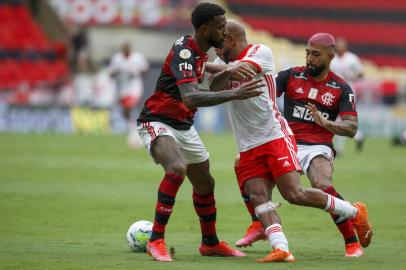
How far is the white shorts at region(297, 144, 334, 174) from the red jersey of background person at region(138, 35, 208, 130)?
1301 mm

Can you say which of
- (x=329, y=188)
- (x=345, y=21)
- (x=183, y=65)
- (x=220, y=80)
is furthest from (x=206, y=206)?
(x=345, y=21)

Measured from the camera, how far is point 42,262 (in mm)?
8953

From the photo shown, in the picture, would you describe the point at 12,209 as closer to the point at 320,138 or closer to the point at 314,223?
the point at 314,223

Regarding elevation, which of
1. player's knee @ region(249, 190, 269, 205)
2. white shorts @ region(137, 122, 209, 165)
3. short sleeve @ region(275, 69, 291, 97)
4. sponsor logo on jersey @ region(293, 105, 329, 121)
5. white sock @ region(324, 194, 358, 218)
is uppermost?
short sleeve @ region(275, 69, 291, 97)

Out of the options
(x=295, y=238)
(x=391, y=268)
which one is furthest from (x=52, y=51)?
(x=391, y=268)

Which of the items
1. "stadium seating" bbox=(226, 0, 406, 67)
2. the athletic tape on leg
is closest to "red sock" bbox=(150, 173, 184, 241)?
the athletic tape on leg

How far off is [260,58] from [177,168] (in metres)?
1.36

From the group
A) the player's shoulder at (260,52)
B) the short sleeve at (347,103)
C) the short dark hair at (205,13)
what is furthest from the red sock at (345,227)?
the short dark hair at (205,13)

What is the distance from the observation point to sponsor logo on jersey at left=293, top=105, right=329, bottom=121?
34.7 ft

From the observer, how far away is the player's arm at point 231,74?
9.25 m

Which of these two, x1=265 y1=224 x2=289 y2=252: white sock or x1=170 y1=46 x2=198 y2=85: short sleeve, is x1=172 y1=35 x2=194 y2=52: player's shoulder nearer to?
x1=170 y1=46 x2=198 y2=85: short sleeve

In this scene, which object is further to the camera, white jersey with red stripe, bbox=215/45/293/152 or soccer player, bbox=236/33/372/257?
soccer player, bbox=236/33/372/257

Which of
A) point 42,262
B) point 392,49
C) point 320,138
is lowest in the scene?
point 392,49

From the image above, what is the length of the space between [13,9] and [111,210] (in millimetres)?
26471
